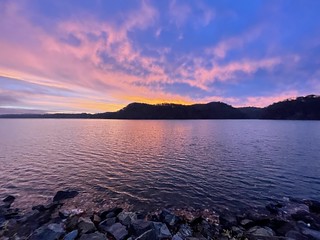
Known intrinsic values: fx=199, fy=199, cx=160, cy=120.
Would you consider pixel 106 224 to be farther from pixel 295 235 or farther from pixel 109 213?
pixel 295 235

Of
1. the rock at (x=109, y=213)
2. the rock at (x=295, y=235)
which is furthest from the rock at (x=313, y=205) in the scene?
the rock at (x=109, y=213)

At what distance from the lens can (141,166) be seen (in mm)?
30594

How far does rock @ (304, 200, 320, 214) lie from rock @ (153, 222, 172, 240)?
13.1 meters

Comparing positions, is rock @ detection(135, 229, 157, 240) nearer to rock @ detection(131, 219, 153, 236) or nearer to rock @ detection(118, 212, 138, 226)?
rock @ detection(131, 219, 153, 236)

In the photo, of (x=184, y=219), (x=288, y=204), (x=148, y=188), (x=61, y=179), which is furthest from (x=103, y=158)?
(x=288, y=204)

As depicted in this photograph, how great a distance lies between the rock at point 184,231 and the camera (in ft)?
41.9

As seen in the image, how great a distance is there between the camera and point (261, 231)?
1306 cm

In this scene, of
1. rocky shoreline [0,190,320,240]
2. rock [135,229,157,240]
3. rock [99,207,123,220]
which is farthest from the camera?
rock [99,207,123,220]

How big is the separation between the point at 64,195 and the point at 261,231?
17.1 meters

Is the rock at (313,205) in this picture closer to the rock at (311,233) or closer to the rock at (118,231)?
the rock at (311,233)

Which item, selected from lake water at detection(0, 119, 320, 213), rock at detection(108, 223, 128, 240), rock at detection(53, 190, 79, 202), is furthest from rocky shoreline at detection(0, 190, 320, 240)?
lake water at detection(0, 119, 320, 213)

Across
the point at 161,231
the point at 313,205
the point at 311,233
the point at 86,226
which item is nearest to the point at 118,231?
the point at 86,226

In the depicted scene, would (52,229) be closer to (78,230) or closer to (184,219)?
(78,230)

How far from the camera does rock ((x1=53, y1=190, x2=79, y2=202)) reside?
18844mm
